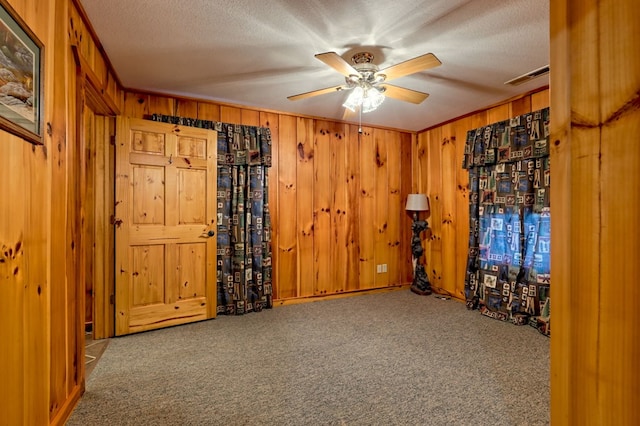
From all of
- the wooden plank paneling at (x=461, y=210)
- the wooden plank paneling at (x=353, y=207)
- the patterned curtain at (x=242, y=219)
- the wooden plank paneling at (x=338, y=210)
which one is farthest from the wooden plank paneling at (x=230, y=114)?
the wooden plank paneling at (x=461, y=210)

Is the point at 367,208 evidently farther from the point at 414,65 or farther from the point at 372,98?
the point at 414,65

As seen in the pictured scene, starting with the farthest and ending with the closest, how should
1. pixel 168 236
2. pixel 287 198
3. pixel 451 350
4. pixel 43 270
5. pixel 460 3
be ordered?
1. pixel 287 198
2. pixel 168 236
3. pixel 451 350
4. pixel 460 3
5. pixel 43 270

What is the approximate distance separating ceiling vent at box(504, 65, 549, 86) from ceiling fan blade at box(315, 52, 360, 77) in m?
1.64

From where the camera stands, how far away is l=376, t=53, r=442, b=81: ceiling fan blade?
1.97m

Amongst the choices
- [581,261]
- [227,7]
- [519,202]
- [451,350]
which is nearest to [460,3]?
[227,7]

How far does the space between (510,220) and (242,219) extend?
117 inches

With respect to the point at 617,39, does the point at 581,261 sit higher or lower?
lower

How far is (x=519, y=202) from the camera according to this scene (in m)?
3.21

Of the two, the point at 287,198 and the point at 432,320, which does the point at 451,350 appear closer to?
the point at 432,320

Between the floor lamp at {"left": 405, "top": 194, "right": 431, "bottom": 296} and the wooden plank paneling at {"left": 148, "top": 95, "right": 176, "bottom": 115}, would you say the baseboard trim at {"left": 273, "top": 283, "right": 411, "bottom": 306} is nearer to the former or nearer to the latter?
the floor lamp at {"left": 405, "top": 194, "right": 431, "bottom": 296}

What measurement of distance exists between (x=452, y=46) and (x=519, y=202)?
183 cm

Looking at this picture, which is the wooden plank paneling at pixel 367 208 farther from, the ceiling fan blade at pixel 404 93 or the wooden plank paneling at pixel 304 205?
the ceiling fan blade at pixel 404 93

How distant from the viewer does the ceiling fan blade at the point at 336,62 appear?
77.5 inches

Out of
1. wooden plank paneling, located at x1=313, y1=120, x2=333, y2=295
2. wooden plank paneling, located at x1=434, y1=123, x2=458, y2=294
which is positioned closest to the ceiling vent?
wooden plank paneling, located at x1=434, y1=123, x2=458, y2=294
